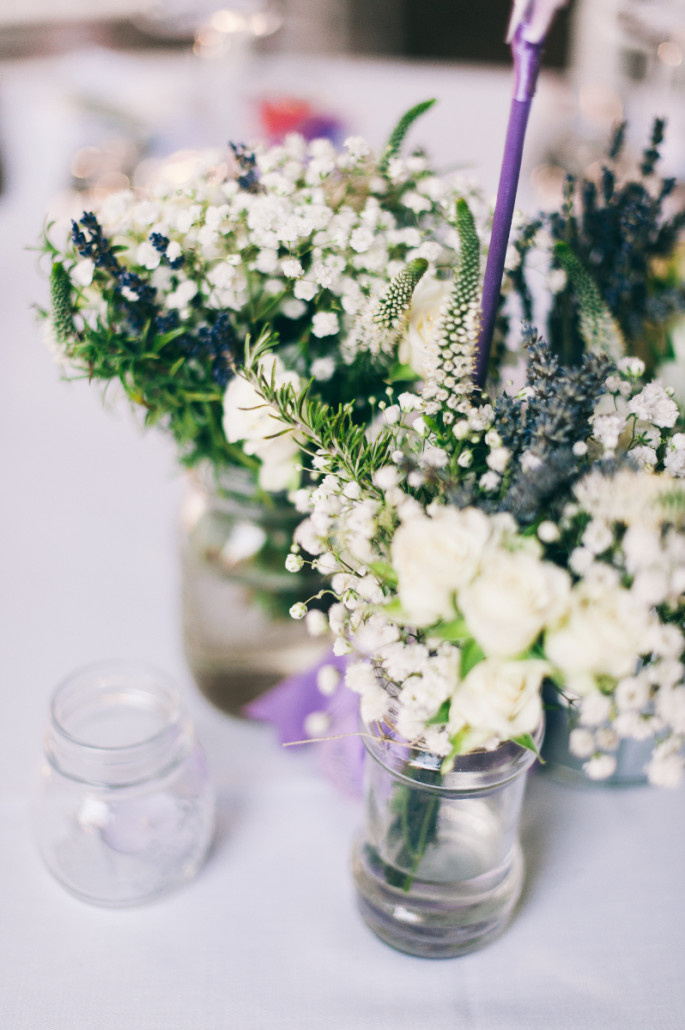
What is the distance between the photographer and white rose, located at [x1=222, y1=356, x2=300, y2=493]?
565 mm

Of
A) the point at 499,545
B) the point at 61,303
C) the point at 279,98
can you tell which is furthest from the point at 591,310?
the point at 279,98

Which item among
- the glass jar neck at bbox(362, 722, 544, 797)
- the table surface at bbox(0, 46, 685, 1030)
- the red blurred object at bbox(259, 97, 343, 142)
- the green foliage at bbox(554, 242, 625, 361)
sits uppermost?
the green foliage at bbox(554, 242, 625, 361)

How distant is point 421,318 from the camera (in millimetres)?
530

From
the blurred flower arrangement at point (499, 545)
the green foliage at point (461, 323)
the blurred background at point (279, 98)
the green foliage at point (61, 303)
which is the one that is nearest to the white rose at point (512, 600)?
the blurred flower arrangement at point (499, 545)

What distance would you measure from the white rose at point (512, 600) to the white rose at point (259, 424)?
0.20m

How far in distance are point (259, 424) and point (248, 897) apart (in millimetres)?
346

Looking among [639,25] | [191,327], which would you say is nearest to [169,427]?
[191,327]

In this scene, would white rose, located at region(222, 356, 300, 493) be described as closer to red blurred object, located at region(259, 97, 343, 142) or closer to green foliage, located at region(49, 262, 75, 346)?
green foliage, located at region(49, 262, 75, 346)

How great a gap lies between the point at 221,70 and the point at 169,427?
1.33 m

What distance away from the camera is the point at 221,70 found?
1.71m

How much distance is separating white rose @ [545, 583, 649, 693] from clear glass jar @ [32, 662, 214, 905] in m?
0.32

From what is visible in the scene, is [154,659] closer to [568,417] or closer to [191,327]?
[191,327]

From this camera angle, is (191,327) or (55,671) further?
(55,671)

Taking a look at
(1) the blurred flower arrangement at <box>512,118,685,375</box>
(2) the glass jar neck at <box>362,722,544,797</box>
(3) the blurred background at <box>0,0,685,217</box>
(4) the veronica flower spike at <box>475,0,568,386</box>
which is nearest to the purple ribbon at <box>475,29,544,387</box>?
(4) the veronica flower spike at <box>475,0,568,386</box>
